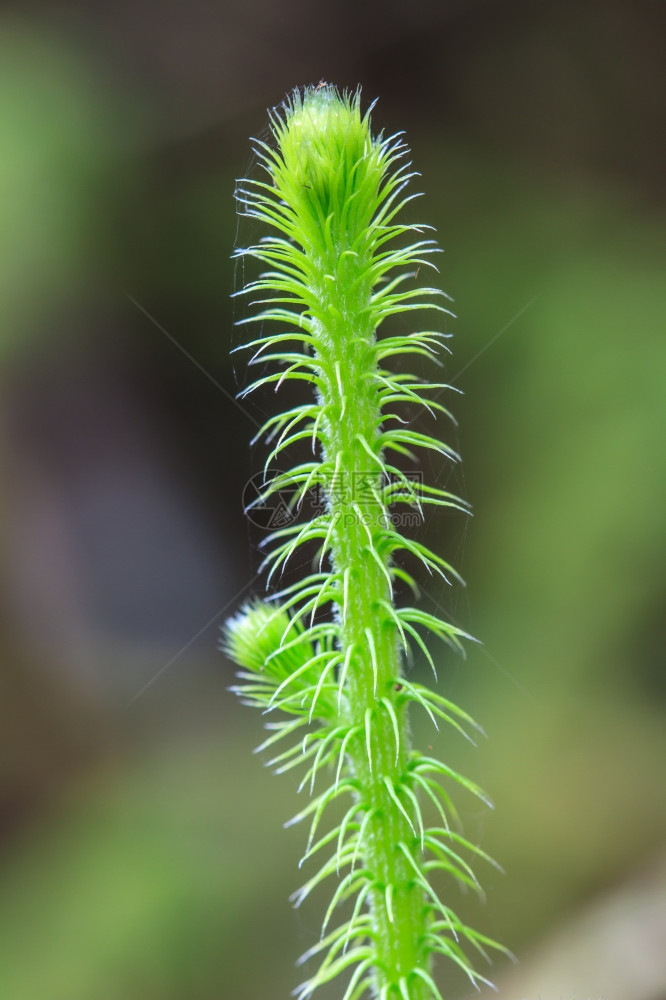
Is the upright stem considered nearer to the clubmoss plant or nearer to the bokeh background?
the clubmoss plant

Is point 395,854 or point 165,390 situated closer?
point 395,854

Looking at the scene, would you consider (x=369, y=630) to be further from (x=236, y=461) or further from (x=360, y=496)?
(x=236, y=461)

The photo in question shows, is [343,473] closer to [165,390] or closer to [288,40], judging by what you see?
[165,390]

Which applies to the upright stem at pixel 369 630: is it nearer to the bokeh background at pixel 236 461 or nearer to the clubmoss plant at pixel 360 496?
the clubmoss plant at pixel 360 496

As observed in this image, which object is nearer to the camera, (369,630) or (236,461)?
(369,630)

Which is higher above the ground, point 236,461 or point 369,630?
point 236,461

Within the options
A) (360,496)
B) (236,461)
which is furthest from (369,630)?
(236,461)

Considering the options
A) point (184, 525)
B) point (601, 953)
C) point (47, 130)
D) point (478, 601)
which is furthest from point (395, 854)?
point (47, 130)

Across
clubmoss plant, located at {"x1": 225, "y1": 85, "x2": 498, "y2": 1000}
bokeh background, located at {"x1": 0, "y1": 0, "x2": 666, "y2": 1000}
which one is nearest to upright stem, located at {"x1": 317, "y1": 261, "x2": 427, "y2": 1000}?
clubmoss plant, located at {"x1": 225, "y1": 85, "x2": 498, "y2": 1000}

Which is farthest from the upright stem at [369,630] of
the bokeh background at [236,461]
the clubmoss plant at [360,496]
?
the bokeh background at [236,461]
